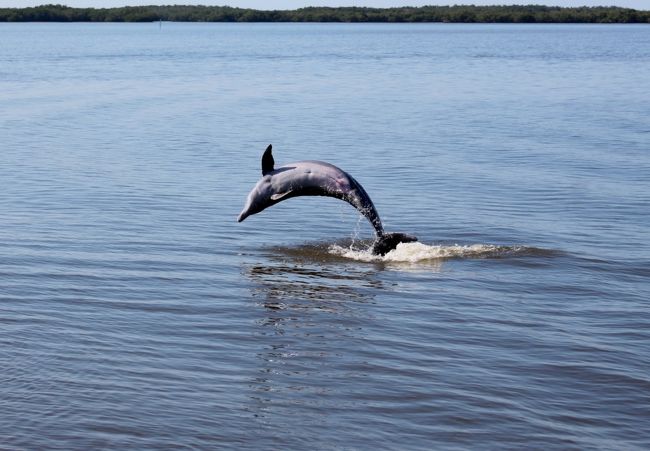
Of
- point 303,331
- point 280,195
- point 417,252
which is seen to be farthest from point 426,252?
point 303,331

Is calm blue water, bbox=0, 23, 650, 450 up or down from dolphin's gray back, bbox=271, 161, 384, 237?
down

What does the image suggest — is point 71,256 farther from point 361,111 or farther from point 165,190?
point 361,111

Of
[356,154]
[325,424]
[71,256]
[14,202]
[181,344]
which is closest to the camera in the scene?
[325,424]

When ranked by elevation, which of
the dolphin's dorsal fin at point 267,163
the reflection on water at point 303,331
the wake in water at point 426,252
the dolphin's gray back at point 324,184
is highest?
the dolphin's dorsal fin at point 267,163

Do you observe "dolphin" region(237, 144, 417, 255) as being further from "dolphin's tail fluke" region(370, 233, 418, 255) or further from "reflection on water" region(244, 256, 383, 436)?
"reflection on water" region(244, 256, 383, 436)

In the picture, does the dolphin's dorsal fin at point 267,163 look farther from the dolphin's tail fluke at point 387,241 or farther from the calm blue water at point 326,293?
the dolphin's tail fluke at point 387,241

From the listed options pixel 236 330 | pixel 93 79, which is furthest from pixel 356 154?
pixel 93 79

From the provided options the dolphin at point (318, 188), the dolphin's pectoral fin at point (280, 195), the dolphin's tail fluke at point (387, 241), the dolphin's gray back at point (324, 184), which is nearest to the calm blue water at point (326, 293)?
the dolphin's tail fluke at point (387, 241)

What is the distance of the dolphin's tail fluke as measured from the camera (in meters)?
21.5

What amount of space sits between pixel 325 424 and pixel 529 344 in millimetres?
4244

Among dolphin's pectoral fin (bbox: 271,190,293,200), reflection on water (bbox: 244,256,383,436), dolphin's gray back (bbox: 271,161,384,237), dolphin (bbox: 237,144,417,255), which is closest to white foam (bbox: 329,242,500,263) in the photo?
dolphin (bbox: 237,144,417,255)

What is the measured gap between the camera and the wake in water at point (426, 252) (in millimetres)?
21641

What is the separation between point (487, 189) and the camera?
99.0ft

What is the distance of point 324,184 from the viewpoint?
2136cm
